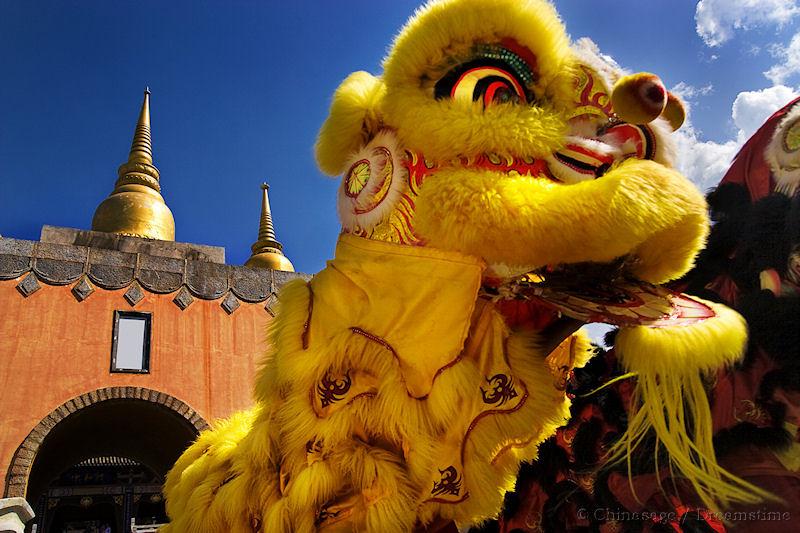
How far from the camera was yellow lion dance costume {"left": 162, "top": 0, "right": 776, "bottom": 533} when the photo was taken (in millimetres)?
1376

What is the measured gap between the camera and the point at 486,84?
1.48 m

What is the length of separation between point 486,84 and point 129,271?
7.01m

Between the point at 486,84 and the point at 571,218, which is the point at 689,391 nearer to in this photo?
the point at 571,218

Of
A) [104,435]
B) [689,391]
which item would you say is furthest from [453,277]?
[104,435]

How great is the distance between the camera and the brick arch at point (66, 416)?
243 inches

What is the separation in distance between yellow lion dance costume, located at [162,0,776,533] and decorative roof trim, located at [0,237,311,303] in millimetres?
6484

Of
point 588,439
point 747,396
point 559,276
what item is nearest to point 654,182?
point 559,276

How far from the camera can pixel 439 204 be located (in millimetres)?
1398

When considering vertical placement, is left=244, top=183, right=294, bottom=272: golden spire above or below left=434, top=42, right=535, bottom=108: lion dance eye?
above

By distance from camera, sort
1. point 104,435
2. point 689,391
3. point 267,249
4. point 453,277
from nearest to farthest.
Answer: point 689,391, point 453,277, point 104,435, point 267,249

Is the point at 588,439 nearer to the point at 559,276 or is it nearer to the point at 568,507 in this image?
the point at 568,507

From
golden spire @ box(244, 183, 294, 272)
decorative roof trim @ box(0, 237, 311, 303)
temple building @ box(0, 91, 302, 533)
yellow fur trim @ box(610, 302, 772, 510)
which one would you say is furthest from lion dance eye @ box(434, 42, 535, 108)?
golden spire @ box(244, 183, 294, 272)

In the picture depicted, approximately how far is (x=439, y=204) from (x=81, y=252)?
714 centimetres

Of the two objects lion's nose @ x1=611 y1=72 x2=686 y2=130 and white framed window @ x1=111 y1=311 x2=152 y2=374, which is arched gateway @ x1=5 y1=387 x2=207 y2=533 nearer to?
white framed window @ x1=111 y1=311 x2=152 y2=374
